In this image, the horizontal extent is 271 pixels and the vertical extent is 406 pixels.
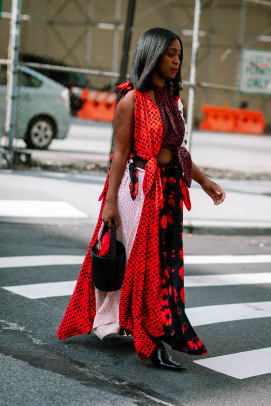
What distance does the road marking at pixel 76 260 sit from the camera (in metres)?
7.50

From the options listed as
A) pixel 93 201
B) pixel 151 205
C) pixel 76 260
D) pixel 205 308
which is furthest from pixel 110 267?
pixel 93 201

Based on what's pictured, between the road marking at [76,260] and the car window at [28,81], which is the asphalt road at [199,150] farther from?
the road marking at [76,260]

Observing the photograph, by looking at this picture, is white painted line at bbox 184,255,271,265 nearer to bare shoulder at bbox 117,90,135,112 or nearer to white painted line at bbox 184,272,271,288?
white painted line at bbox 184,272,271,288

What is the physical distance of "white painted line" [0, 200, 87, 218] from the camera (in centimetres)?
980

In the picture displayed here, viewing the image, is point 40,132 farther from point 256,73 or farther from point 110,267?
point 110,267

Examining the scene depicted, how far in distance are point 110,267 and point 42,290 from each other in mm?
1837

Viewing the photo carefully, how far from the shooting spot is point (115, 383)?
453cm

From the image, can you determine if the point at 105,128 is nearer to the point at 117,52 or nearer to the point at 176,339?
the point at 117,52

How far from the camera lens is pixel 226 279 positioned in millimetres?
7559

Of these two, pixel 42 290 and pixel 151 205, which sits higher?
pixel 151 205

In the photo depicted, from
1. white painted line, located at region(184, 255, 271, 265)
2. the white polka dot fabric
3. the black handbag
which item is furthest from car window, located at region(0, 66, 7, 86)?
→ the black handbag

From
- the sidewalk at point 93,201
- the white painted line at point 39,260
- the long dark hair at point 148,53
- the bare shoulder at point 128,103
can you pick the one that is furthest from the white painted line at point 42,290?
the sidewalk at point 93,201

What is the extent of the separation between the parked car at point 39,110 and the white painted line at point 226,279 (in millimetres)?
8072

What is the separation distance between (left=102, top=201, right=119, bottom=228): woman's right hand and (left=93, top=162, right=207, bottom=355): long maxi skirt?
6cm
